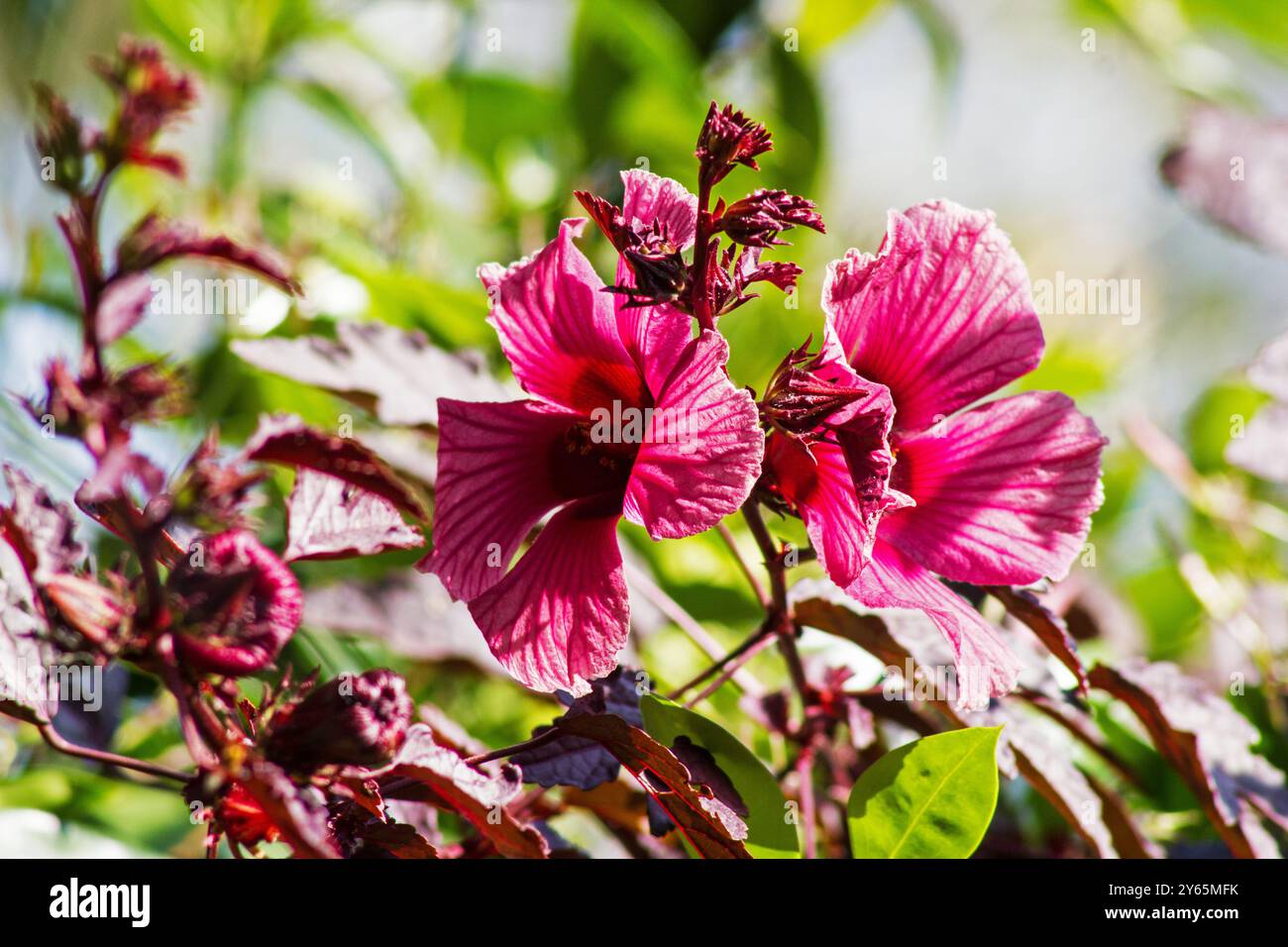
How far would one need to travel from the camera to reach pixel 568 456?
1.61ft

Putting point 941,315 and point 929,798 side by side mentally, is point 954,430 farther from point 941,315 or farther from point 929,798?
point 929,798

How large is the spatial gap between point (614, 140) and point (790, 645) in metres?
0.75

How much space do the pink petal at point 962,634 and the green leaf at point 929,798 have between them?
0.03 m

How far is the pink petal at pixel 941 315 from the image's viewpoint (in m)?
0.47

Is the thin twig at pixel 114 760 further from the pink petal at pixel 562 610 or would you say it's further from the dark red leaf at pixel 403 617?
the dark red leaf at pixel 403 617

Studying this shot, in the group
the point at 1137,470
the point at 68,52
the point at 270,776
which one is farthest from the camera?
the point at 68,52

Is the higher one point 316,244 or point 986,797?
point 316,244

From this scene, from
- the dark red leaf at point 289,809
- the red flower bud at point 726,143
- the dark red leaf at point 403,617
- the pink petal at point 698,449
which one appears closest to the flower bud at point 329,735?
the dark red leaf at point 289,809

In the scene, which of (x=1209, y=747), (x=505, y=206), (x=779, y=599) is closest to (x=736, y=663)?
(x=779, y=599)

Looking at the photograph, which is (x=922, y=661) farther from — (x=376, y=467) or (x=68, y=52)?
(x=68, y=52)

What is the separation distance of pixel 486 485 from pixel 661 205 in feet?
0.44

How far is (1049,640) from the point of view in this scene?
48 cm
